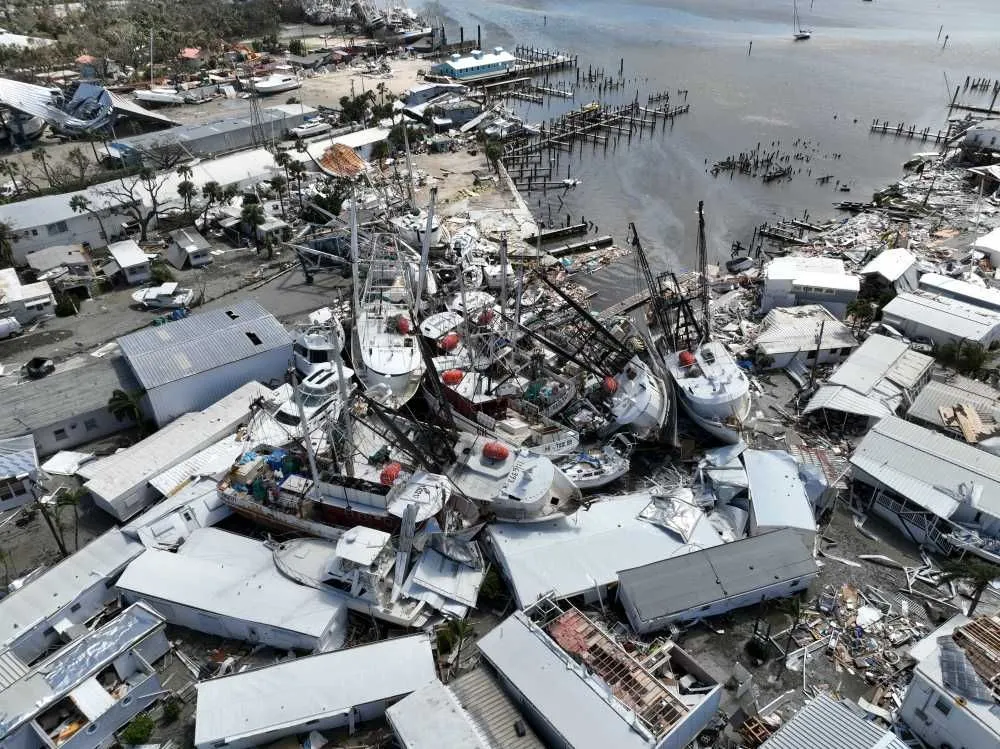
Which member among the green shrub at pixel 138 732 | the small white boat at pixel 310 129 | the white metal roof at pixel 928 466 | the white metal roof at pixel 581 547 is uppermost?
the small white boat at pixel 310 129

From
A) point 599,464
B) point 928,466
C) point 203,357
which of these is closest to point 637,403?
point 599,464

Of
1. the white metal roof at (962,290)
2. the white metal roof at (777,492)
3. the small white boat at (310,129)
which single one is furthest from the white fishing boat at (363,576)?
the small white boat at (310,129)

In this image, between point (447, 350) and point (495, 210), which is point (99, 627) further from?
point (495, 210)

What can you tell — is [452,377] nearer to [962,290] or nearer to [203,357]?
[203,357]

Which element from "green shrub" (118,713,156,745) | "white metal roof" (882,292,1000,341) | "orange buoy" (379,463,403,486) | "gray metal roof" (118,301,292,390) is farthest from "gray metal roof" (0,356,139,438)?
"white metal roof" (882,292,1000,341)

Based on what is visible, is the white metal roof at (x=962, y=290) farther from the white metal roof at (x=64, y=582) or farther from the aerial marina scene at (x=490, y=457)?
the white metal roof at (x=64, y=582)

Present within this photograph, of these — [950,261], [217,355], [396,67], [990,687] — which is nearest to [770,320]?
[950,261]

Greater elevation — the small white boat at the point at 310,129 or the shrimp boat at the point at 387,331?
the small white boat at the point at 310,129
